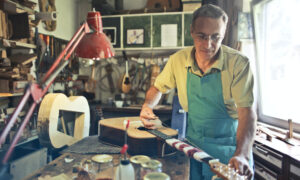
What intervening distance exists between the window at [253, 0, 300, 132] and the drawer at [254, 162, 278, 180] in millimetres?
642

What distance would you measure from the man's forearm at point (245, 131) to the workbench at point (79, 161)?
321 mm

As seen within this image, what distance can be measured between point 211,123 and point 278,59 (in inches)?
81.5

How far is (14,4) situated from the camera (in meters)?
2.69

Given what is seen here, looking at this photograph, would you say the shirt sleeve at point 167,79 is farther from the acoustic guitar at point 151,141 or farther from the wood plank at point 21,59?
the wood plank at point 21,59

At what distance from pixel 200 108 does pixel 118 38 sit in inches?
129

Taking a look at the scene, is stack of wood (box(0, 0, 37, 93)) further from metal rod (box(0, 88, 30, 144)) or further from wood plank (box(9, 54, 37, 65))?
metal rod (box(0, 88, 30, 144))

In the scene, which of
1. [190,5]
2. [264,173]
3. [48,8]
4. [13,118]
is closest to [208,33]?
[13,118]

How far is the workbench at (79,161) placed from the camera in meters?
1.18

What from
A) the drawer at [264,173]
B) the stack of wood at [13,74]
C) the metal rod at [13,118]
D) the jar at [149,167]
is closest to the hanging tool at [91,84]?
the stack of wood at [13,74]

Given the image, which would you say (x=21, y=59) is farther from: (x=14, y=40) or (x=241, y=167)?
(x=241, y=167)

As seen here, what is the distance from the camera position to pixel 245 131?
4.43 ft

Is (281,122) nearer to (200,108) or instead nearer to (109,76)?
(200,108)

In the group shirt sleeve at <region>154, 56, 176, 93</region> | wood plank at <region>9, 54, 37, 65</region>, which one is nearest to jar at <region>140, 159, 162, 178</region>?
shirt sleeve at <region>154, 56, 176, 93</region>

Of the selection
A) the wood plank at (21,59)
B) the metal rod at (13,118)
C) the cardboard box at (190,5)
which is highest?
the cardboard box at (190,5)
